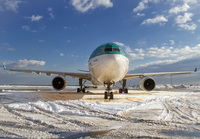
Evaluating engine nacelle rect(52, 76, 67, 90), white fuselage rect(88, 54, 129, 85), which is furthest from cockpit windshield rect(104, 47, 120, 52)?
engine nacelle rect(52, 76, 67, 90)

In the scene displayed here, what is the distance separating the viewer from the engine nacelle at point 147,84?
11916 millimetres

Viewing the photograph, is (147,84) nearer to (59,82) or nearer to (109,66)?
(109,66)

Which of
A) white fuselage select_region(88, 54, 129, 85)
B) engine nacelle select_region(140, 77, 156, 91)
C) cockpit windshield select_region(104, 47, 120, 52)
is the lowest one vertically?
engine nacelle select_region(140, 77, 156, 91)

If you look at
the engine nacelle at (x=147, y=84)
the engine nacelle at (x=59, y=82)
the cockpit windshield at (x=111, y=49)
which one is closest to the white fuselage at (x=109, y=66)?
the cockpit windshield at (x=111, y=49)

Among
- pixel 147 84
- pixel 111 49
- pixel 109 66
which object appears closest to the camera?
pixel 109 66

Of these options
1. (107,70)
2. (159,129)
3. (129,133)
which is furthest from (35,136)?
(107,70)

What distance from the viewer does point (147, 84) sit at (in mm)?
12281

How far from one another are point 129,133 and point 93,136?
70 centimetres

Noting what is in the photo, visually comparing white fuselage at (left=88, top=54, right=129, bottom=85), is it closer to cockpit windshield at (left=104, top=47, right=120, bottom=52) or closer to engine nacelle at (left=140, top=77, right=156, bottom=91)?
cockpit windshield at (left=104, top=47, right=120, bottom=52)

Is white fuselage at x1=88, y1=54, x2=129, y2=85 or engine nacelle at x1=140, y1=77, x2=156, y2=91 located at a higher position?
white fuselage at x1=88, y1=54, x2=129, y2=85

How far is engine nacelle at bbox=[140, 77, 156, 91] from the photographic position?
11916 mm

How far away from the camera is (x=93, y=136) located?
2.73m

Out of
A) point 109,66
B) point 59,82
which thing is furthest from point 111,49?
point 59,82

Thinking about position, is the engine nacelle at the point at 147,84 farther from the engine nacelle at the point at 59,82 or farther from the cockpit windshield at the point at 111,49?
the engine nacelle at the point at 59,82
